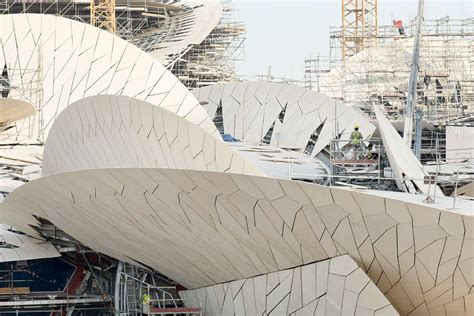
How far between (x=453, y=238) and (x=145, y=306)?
11.3m

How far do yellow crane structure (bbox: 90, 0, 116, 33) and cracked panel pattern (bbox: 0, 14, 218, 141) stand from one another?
846 inches

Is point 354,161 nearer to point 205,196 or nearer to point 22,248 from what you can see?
point 205,196

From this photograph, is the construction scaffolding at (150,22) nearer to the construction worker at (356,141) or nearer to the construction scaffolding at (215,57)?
the construction scaffolding at (215,57)

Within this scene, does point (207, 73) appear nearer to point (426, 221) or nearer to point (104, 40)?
point (104, 40)

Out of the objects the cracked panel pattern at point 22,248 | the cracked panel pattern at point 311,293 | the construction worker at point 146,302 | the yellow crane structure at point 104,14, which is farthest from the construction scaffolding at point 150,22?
the cracked panel pattern at point 311,293

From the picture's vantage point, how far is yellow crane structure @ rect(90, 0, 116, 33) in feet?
207

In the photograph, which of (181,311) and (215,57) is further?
(215,57)

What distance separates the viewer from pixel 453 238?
22.1m

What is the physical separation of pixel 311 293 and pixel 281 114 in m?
18.6

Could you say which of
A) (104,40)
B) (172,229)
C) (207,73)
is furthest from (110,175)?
(207,73)

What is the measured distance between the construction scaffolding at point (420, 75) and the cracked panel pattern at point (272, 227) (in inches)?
Result: 1236

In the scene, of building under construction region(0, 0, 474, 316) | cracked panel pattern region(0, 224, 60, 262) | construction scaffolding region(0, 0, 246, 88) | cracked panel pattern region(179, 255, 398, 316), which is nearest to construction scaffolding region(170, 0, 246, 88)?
construction scaffolding region(0, 0, 246, 88)

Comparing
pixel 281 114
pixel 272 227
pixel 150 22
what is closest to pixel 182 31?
pixel 150 22

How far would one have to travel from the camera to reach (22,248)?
115 feet
